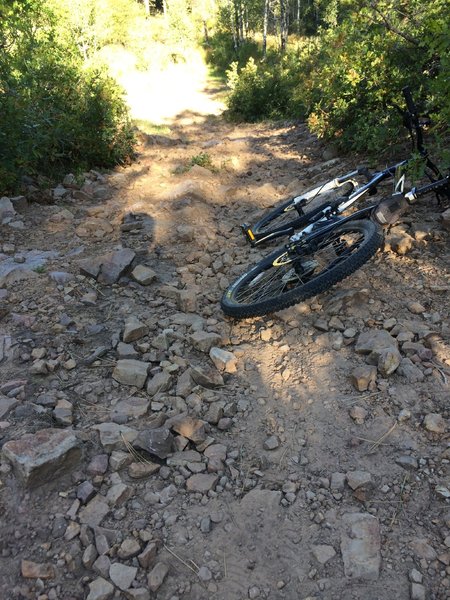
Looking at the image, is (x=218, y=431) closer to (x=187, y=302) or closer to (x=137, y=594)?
(x=137, y=594)

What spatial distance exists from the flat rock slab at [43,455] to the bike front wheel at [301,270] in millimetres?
1754

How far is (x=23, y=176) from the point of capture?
22.4 feet

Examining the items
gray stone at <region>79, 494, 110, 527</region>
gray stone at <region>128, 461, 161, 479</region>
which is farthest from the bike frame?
gray stone at <region>79, 494, 110, 527</region>

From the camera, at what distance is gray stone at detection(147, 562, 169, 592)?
6.44 ft

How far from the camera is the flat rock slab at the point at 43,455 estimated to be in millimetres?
2305

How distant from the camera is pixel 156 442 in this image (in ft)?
8.60

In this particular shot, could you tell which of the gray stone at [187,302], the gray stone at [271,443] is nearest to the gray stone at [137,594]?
the gray stone at [271,443]

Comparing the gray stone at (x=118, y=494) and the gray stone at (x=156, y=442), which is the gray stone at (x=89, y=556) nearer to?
the gray stone at (x=118, y=494)

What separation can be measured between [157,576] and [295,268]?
2.65 metres

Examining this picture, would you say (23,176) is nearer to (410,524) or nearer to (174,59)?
(410,524)

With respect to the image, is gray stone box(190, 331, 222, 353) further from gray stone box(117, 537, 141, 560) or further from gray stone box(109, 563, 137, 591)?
gray stone box(109, 563, 137, 591)

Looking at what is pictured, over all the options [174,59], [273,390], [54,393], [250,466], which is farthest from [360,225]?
[174,59]

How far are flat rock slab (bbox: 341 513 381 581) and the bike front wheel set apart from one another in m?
1.69

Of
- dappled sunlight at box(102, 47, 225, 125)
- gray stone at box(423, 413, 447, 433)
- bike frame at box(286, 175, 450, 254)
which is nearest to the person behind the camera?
gray stone at box(423, 413, 447, 433)
